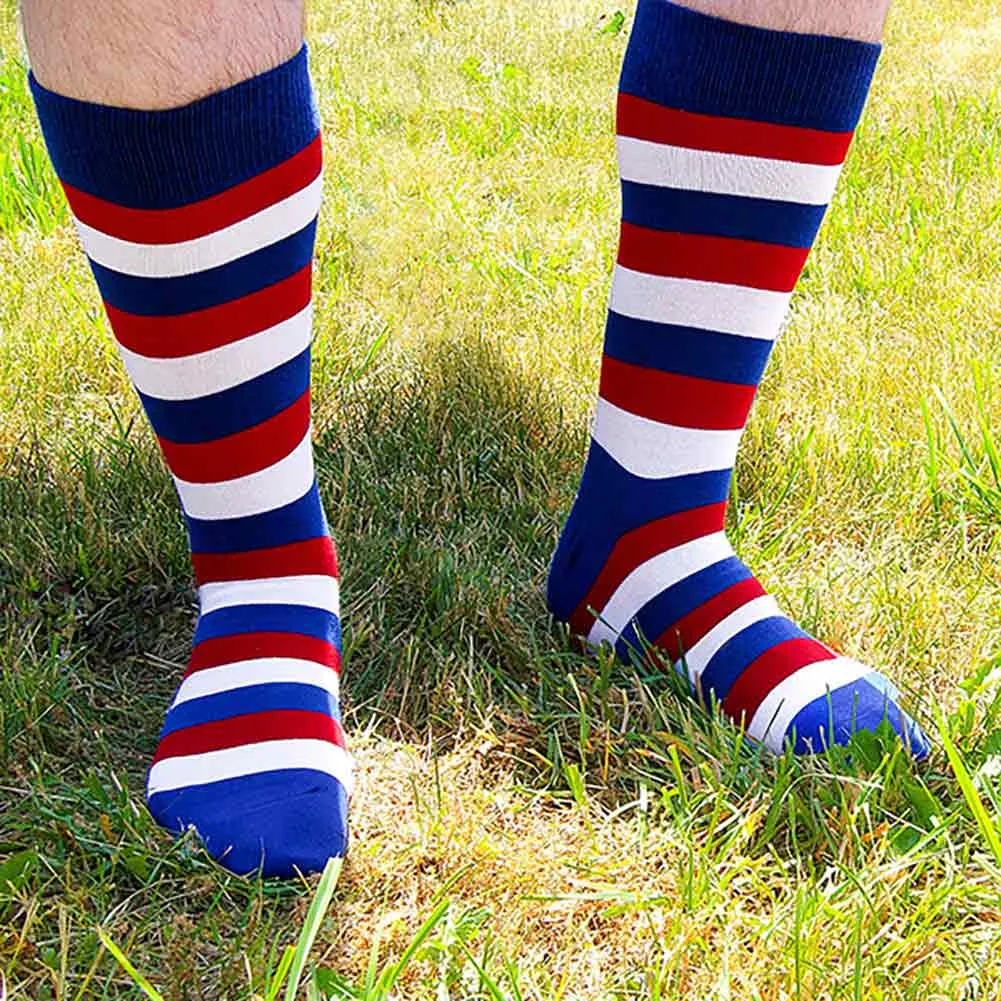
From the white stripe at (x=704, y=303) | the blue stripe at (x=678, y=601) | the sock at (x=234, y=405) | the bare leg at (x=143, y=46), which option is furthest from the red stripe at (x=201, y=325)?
the blue stripe at (x=678, y=601)

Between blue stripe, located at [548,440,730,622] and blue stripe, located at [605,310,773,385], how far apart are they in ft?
0.27

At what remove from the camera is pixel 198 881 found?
0.76m

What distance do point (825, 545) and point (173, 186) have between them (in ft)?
2.16

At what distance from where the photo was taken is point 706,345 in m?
0.88

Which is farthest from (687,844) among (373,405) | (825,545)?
(373,405)

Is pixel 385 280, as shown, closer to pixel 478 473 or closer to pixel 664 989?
pixel 478 473

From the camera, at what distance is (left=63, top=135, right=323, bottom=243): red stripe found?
2.52ft

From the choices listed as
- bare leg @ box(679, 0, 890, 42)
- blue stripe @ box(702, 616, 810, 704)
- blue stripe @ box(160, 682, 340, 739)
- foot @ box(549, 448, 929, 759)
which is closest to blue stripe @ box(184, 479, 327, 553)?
blue stripe @ box(160, 682, 340, 739)

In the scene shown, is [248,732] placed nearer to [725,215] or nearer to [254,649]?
[254,649]

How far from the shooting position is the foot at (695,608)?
87cm

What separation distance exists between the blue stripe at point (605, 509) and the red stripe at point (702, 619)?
0.23ft

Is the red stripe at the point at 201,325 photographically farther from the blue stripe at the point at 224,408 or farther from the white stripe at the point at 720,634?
the white stripe at the point at 720,634

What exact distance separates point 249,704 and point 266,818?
10 cm

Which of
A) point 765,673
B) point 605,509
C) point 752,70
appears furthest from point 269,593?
point 752,70
